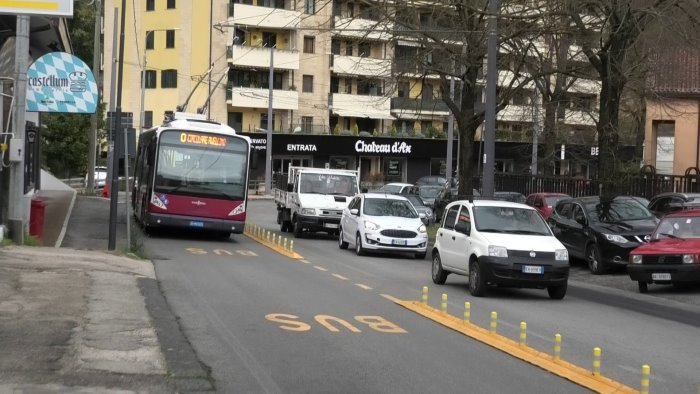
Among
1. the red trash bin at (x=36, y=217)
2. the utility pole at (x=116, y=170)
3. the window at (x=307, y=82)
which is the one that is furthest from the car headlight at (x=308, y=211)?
the window at (x=307, y=82)

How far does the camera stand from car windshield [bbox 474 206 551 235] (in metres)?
17.0

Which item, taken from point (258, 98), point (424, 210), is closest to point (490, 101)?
point (424, 210)

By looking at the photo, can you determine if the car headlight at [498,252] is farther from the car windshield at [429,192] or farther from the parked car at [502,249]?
the car windshield at [429,192]

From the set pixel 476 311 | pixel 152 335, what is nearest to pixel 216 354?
pixel 152 335

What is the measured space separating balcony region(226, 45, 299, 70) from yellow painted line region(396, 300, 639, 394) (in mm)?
52244

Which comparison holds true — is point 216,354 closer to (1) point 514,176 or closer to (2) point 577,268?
(2) point 577,268

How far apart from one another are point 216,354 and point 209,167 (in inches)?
692

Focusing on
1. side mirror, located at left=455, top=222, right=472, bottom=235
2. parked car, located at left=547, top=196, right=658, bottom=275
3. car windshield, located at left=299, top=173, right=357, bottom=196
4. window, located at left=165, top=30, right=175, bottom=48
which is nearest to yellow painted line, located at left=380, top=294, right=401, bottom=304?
side mirror, located at left=455, top=222, right=472, bottom=235

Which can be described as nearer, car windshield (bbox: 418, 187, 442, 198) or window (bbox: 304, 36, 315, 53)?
car windshield (bbox: 418, 187, 442, 198)

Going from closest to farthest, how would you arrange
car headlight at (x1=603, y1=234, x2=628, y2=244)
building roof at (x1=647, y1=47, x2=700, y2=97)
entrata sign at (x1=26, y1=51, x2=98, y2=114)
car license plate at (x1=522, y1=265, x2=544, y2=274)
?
car license plate at (x1=522, y1=265, x2=544, y2=274)
entrata sign at (x1=26, y1=51, x2=98, y2=114)
car headlight at (x1=603, y1=234, x2=628, y2=244)
building roof at (x1=647, y1=47, x2=700, y2=97)

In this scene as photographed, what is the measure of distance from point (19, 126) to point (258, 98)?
149ft

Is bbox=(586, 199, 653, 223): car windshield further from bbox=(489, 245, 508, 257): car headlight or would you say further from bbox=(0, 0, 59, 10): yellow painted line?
bbox=(0, 0, 59, 10): yellow painted line

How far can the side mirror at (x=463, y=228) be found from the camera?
17111 millimetres

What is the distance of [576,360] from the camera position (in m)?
10.3
